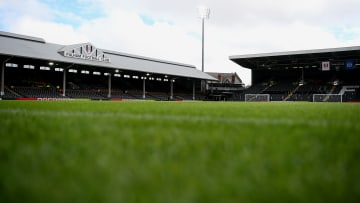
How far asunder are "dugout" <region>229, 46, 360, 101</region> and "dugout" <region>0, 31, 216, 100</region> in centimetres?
985

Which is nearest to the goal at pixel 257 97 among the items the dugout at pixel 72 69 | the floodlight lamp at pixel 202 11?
the dugout at pixel 72 69

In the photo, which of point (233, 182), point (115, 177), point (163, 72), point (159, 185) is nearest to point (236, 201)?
point (233, 182)

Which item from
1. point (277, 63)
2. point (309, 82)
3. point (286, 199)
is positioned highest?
point (277, 63)

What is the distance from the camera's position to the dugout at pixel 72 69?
90.1 ft

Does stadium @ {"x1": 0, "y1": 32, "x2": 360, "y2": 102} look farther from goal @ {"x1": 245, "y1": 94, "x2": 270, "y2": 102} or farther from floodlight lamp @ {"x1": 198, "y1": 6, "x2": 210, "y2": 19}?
floodlight lamp @ {"x1": 198, "y1": 6, "x2": 210, "y2": 19}

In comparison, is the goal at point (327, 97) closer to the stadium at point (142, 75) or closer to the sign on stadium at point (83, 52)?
the stadium at point (142, 75)

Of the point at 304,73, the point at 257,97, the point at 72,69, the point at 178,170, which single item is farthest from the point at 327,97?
the point at 178,170

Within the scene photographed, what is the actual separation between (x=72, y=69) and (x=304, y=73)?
36.8 meters

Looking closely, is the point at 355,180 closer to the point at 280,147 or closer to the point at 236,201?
the point at 236,201

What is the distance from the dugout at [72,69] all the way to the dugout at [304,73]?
388 inches

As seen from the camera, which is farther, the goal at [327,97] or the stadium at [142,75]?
the goal at [327,97]

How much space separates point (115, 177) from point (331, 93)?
4406 centimetres

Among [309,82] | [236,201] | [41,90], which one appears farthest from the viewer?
[309,82]

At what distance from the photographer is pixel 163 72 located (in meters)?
38.9
